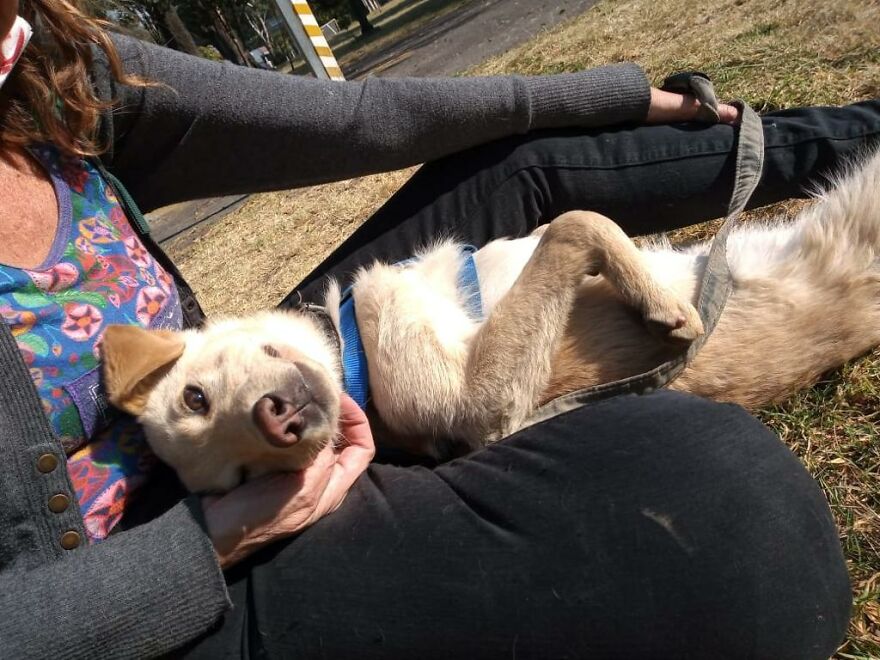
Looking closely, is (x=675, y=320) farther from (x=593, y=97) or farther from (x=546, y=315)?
(x=593, y=97)

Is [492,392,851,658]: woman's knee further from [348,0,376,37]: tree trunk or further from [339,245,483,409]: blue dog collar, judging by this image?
[348,0,376,37]: tree trunk

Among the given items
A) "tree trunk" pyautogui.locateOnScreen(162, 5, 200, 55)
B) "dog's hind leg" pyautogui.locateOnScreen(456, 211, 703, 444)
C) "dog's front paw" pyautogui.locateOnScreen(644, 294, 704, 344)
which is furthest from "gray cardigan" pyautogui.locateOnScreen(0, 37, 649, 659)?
"tree trunk" pyautogui.locateOnScreen(162, 5, 200, 55)

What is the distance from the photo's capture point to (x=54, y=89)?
2178mm

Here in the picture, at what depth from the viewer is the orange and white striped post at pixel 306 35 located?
10.4 meters

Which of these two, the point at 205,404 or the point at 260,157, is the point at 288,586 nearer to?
the point at 205,404

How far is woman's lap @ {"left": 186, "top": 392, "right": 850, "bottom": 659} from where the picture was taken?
4.61 feet

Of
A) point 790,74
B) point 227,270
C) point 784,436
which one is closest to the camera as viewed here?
point 784,436

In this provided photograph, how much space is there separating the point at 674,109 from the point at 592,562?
6.27 ft

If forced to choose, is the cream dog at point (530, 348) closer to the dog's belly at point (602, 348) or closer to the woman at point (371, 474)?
the dog's belly at point (602, 348)

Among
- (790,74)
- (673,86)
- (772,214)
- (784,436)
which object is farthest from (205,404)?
(790,74)

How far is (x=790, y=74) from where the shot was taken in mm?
3830

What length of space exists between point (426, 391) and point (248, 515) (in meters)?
0.70

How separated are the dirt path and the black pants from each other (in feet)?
29.0

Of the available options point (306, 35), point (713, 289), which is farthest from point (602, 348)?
point (306, 35)
